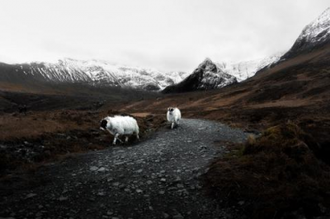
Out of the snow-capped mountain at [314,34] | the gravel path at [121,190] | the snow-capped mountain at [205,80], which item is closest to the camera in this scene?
the gravel path at [121,190]

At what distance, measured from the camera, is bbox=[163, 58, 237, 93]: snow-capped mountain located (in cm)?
15925

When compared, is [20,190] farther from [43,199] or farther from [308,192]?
[308,192]

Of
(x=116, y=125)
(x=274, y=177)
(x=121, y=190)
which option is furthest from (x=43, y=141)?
(x=274, y=177)

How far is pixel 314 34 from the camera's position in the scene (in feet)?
587

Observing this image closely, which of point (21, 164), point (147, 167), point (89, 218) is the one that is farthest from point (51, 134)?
point (89, 218)

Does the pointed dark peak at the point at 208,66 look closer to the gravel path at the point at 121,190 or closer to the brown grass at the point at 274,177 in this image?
Answer: the gravel path at the point at 121,190

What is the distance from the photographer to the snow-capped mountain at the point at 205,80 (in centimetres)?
15925

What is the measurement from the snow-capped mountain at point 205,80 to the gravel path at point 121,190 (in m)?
146

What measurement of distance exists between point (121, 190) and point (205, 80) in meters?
154

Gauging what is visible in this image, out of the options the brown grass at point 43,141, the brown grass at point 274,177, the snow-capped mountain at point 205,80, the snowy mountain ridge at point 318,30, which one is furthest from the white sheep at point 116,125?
the snowy mountain ridge at point 318,30

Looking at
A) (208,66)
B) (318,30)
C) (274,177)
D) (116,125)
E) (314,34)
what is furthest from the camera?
(318,30)

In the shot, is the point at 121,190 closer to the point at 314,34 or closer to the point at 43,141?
the point at 43,141

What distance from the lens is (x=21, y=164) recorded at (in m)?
11.4

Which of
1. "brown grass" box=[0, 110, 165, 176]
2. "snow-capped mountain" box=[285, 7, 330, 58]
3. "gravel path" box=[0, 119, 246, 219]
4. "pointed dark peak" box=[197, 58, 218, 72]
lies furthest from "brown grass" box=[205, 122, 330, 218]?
"snow-capped mountain" box=[285, 7, 330, 58]
